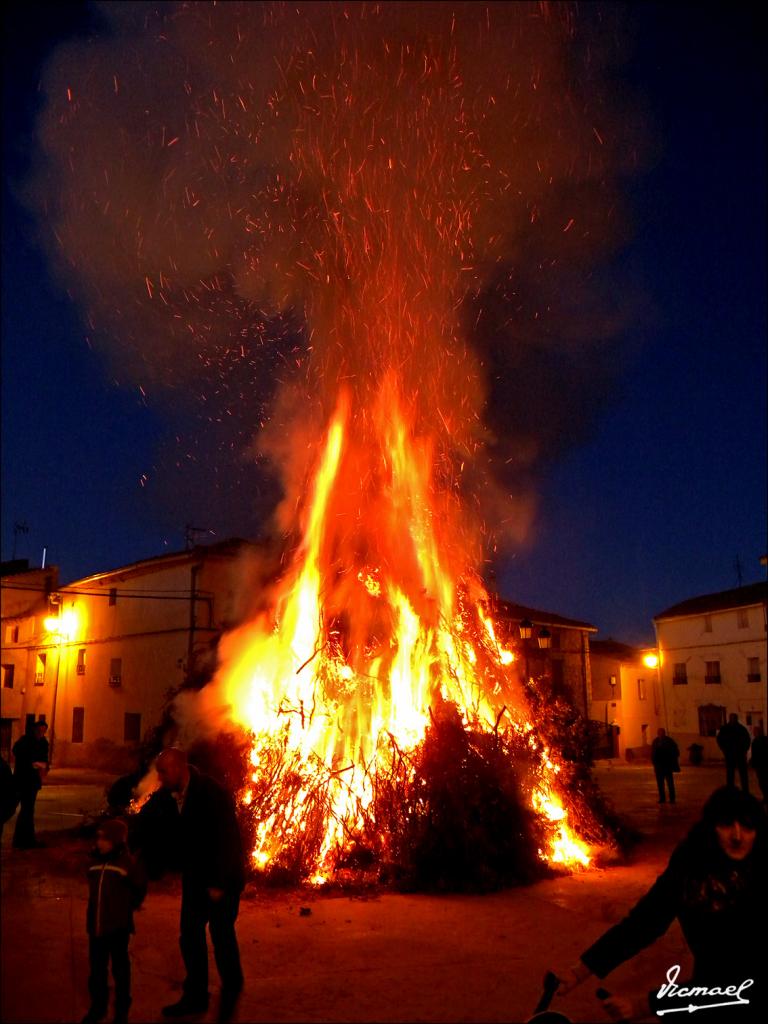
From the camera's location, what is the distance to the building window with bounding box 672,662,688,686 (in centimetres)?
4403

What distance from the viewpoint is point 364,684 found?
10.4 m

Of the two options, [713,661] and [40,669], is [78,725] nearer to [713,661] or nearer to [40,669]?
[40,669]

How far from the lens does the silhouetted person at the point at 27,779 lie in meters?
10.8

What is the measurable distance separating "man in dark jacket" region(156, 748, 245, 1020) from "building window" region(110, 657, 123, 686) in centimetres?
2871

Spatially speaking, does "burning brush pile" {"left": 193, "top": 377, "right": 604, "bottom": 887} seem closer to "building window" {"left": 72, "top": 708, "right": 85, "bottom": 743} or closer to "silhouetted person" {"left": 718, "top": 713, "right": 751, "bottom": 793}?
"silhouetted person" {"left": 718, "top": 713, "right": 751, "bottom": 793}

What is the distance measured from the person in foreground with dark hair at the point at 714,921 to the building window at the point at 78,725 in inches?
1342

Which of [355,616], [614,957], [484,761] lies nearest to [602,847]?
[484,761]

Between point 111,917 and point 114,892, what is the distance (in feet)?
0.44

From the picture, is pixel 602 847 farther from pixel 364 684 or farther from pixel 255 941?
pixel 255 941

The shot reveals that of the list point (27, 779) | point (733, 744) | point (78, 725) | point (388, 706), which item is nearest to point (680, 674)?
point (733, 744)

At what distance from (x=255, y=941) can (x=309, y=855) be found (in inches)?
90.2

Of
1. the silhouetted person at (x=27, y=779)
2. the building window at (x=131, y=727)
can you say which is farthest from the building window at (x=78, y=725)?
the silhouetted person at (x=27, y=779)

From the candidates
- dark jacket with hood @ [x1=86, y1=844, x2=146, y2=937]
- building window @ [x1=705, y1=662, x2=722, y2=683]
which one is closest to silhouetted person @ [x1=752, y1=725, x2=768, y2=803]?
dark jacket with hood @ [x1=86, y1=844, x2=146, y2=937]

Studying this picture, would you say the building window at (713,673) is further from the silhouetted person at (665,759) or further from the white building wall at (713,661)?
the silhouetted person at (665,759)
